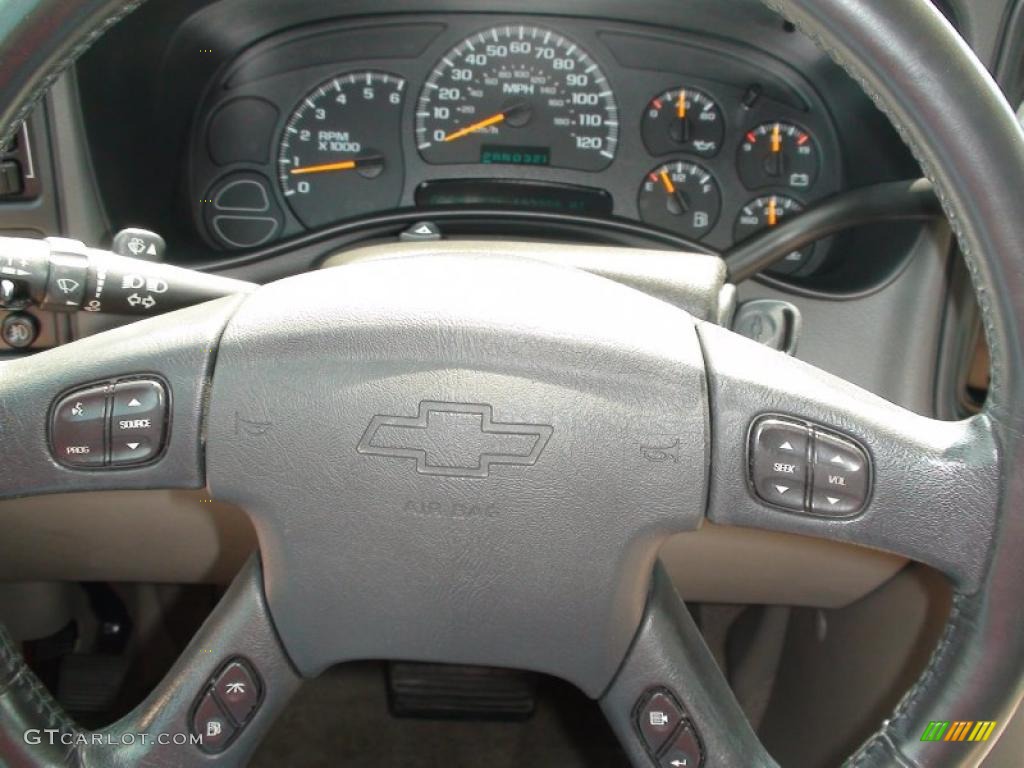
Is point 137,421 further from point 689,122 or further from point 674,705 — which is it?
point 689,122

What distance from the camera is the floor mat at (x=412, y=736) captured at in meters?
1.74

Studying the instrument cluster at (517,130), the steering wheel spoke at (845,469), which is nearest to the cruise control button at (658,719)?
the steering wheel spoke at (845,469)

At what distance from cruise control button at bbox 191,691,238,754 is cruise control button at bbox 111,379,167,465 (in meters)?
0.18

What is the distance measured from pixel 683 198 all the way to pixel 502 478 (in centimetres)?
131

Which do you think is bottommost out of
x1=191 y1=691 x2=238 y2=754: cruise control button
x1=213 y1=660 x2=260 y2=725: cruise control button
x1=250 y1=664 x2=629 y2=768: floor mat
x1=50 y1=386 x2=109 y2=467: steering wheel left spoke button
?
x1=250 y1=664 x2=629 y2=768: floor mat

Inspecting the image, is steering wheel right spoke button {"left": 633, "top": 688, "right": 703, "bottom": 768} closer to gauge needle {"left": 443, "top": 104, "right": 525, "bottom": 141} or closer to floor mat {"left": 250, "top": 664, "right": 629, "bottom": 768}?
floor mat {"left": 250, "top": 664, "right": 629, "bottom": 768}

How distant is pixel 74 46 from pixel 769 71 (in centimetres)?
149

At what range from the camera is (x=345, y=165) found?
1998 millimetres

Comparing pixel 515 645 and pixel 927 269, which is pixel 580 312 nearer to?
pixel 515 645

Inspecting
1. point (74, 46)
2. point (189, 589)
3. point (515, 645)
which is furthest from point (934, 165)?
point (189, 589)

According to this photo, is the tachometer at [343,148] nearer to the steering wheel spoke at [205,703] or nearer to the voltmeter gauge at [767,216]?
the voltmeter gauge at [767,216]

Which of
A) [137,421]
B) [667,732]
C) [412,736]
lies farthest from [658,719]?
[412,736]

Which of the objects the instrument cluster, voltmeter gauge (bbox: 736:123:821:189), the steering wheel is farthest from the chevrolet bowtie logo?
voltmeter gauge (bbox: 736:123:821:189)

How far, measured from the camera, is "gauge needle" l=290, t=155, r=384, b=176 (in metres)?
2.00
